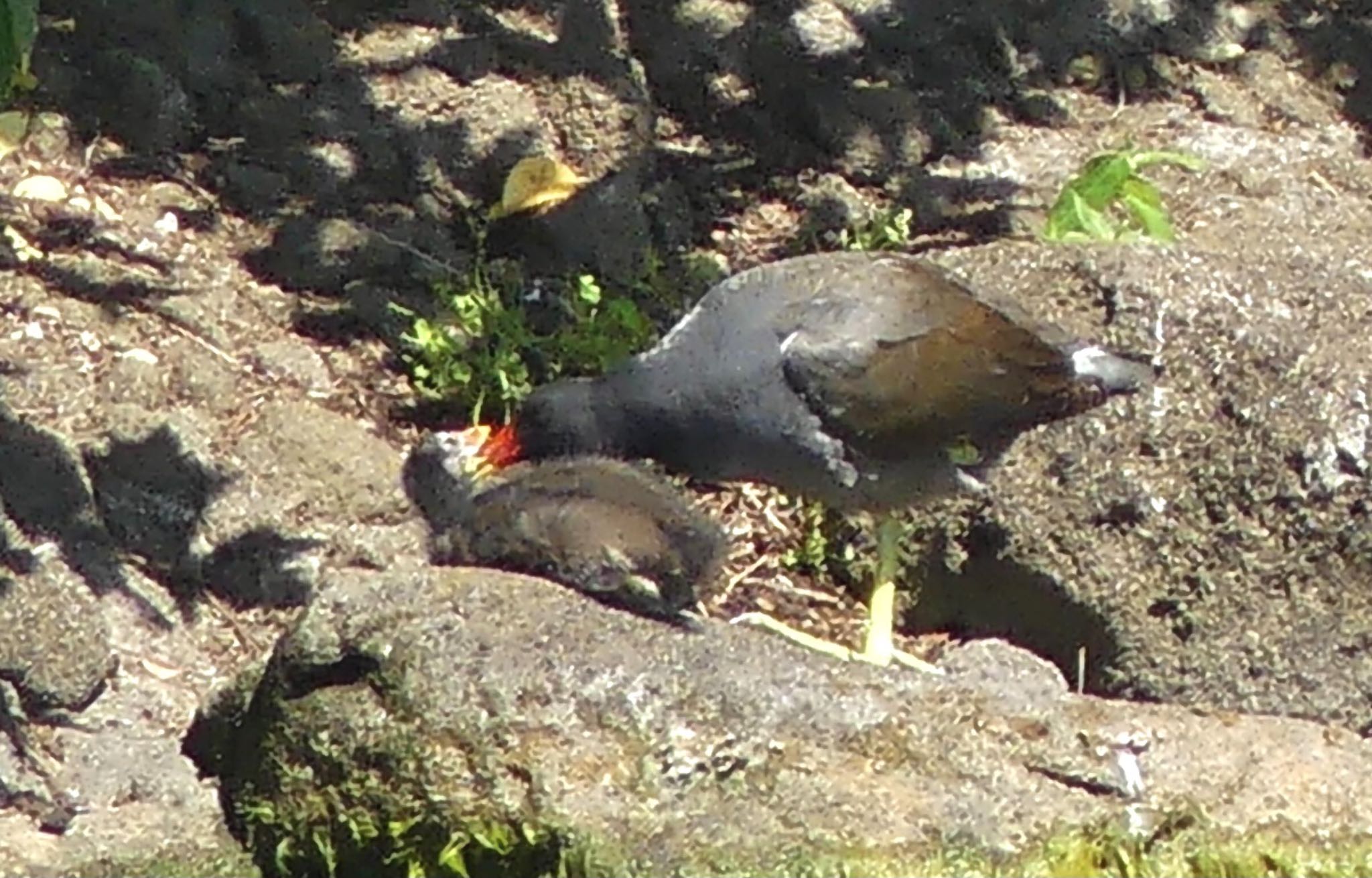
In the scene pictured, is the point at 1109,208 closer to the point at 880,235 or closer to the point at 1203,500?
the point at 880,235

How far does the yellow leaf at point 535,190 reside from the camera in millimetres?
7355

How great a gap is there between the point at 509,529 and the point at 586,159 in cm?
223

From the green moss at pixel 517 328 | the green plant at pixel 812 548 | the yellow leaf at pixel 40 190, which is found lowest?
the green plant at pixel 812 548

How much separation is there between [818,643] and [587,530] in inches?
33.3

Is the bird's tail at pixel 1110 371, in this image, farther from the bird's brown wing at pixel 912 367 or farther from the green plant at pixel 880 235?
the green plant at pixel 880 235

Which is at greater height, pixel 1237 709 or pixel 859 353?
pixel 859 353

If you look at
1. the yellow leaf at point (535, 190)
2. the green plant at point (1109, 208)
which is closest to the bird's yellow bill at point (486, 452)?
the yellow leaf at point (535, 190)

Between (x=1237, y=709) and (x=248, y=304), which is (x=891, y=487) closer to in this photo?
(x=1237, y=709)

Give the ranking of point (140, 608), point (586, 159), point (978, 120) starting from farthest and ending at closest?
point (978, 120)
point (586, 159)
point (140, 608)

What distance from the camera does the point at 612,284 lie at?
289 inches

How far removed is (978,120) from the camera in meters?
8.32

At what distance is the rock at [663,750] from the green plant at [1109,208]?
2800 mm

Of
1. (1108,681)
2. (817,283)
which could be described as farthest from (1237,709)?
(817,283)

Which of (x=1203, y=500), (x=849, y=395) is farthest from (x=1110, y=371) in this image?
(x=849, y=395)
